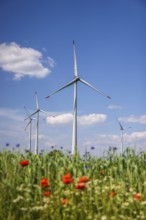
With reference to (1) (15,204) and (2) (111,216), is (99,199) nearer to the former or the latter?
(2) (111,216)

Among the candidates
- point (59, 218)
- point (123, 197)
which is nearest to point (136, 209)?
point (123, 197)

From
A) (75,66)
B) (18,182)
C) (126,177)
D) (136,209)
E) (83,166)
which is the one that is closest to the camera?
(136,209)

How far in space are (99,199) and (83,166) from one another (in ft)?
9.05

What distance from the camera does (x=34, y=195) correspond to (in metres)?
8.72

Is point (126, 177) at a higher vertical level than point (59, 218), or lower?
higher

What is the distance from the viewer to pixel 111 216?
269 inches

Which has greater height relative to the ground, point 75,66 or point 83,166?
point 75,66

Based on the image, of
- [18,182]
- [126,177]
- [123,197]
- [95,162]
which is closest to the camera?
[123,197]

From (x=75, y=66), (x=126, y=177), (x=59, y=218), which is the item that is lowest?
(x=59, y=218)

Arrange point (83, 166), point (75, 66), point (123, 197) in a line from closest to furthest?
point (123, 197) → point (83, 166) → point (75, 66)

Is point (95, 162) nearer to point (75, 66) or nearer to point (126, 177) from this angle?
point (126, 177)

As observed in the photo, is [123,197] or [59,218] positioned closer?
[59,218]

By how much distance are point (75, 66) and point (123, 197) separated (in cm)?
2157

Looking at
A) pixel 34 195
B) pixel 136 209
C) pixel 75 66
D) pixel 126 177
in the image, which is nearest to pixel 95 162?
pixel 126 177
